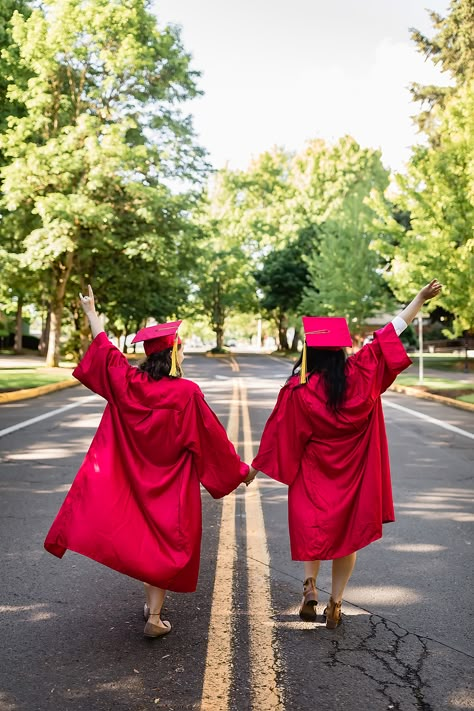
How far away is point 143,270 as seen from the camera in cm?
3228

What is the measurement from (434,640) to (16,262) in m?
27.3

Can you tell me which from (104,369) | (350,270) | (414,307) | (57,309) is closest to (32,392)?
(57,309)

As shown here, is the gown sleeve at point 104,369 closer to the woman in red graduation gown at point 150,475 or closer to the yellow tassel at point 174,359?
the woman in red graduation gown at point 150,475

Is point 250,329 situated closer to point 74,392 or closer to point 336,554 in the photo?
point 74,392

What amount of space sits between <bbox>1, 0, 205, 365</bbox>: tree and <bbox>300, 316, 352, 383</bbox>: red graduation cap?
2385 centimetres

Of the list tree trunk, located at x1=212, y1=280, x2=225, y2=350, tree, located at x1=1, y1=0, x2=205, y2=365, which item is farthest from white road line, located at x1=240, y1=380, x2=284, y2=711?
tree trunk, located at x1=212, y1=280, x2=225, y2=350

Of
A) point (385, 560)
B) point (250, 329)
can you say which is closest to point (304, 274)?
point (385, 560)

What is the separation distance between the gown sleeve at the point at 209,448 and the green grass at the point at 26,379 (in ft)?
55.1

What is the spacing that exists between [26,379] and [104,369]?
66.3 ft

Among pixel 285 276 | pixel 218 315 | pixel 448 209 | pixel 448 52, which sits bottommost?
pixel 218 315

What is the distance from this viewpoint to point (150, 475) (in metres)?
4.11

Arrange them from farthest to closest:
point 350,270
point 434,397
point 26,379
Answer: point 350,270
point 26,379
point 434,397

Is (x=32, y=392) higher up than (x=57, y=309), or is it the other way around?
(x=57, y=309)

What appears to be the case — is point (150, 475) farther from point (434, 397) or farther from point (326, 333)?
point (434, 397)
